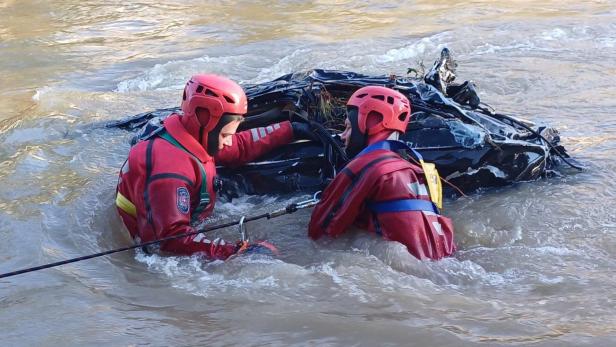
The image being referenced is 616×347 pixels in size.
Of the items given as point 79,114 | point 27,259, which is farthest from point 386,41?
point 27,259

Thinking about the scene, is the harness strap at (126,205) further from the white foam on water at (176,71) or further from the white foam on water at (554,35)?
the white foam on water at (554,35)

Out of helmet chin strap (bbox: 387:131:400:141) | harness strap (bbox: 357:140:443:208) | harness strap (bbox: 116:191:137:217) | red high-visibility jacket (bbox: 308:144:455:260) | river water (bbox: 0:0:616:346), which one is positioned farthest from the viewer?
harness strap (bbox: 116:191:137:217)

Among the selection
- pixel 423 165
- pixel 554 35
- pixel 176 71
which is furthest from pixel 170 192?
pixel 554 35

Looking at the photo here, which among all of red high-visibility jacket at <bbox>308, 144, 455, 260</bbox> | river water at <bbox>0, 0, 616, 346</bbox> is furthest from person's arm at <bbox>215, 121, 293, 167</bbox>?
red high-visibility jacket at <bbox>308, 144, 455, 260</bbox>

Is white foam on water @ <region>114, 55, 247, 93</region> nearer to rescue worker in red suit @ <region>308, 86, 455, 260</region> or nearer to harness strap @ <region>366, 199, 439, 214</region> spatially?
rescue worker in red suit @ <region>308, 86, 455, 260</region>

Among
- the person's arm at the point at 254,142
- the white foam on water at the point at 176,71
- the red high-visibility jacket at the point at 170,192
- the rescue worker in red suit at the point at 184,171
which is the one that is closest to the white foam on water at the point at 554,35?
the white foam on water at the point at 176,71

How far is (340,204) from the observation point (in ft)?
14.8

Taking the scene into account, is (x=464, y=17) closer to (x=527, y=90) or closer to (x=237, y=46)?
(x=237, y=46)

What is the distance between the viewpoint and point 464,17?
13352mm

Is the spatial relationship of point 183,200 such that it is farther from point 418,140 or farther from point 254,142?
point 418,140

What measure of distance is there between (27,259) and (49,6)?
1318 centimetres

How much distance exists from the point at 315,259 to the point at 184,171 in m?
0.94

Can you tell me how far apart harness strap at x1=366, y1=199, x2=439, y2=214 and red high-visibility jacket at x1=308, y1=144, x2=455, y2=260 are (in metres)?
0.02

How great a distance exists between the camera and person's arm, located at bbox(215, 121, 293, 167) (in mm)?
5309
